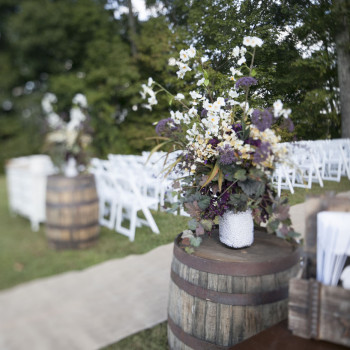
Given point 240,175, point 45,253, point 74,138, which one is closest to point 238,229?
point 240,175

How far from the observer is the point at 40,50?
16.0ft

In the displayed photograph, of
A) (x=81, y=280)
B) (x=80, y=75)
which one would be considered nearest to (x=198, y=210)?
(x=81, y=280)

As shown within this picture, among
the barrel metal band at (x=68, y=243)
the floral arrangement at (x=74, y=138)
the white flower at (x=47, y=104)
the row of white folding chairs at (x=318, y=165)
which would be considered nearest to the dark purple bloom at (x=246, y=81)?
the row of white folding chairs at (x=318, y=165)

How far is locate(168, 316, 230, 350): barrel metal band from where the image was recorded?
105cm

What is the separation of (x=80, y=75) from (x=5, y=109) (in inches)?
64.4

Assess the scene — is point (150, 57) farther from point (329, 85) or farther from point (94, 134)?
point (94, 134)

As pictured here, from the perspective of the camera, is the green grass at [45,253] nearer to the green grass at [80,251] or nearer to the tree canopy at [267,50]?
the green grass at [80,251]

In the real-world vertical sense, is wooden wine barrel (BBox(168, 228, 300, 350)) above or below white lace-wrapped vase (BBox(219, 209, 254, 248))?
below

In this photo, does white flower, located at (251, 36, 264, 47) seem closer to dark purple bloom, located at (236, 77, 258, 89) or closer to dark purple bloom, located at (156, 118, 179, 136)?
dark purple bloom, located at (236, 77, 258, 89)

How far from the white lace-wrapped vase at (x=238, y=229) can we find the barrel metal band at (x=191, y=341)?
1.05ft

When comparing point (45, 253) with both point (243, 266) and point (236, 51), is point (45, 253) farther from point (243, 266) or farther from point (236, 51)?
point (236, 51)

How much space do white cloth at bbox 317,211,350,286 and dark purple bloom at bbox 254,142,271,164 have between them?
28 centimetres

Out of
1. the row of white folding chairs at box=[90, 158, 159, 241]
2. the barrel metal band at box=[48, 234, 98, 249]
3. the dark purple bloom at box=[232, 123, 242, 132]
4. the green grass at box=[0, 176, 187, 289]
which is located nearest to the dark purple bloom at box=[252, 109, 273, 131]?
the dark purple bloom at box=[232, 123, 242, 132]

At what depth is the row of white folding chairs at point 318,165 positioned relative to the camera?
3.92ft
